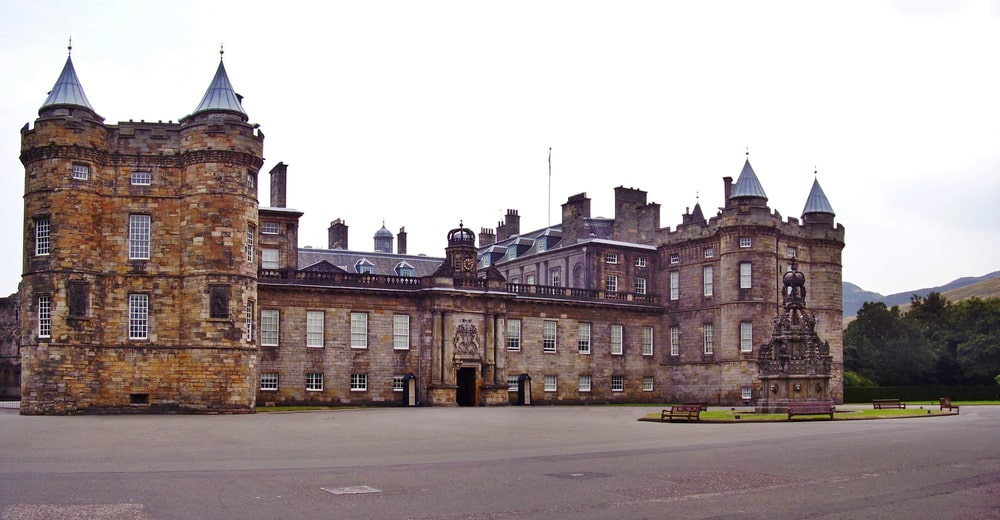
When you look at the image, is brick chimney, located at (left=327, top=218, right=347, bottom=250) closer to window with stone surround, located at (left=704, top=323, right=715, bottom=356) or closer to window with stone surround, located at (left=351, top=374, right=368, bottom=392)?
window with stone surround, located at (left=351, top=374, right=368, bottom=392)

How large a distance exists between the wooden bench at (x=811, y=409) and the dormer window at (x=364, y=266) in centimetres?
3182

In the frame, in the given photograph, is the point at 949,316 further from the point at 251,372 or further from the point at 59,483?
the point at 59,483

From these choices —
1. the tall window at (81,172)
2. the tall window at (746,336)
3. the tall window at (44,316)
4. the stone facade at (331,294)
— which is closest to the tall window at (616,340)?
the stone facade at (331,294)

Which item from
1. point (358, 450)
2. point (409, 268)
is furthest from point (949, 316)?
point (358, 450)

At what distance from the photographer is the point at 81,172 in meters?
42.9

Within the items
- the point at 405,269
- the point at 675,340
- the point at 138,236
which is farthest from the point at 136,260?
the point at 675,340

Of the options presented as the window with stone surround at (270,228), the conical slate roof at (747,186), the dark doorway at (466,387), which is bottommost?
the dark doorway at (466,387)

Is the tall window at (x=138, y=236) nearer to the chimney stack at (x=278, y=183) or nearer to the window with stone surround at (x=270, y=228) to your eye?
the window with stone surround at (x=270, y=228)

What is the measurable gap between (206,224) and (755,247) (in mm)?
31304

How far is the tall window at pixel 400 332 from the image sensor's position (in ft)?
178

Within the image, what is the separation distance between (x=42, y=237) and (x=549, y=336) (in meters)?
28.5

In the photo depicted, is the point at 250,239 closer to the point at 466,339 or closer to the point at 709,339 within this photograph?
the point at 466,339

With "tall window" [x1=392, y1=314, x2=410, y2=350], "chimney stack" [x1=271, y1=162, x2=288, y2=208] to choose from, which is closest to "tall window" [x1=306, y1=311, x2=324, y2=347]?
"tall window" [x1=392, y1=314, x2=410, y2=350]

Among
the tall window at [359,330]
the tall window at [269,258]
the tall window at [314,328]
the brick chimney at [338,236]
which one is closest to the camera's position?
the tall window at [314,328]
